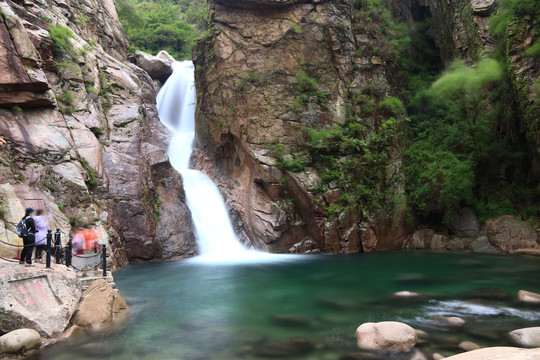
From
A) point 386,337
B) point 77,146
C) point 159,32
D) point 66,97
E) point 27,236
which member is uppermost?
point 159,32

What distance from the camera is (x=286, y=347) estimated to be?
680cm

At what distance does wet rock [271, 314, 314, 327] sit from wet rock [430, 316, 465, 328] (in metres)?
2.75

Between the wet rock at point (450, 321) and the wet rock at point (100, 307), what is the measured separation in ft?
23.2

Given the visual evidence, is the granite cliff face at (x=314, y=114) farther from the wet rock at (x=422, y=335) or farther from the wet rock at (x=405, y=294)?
the wet rock at (x=422, y=335)

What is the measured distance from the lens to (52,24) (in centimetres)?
1819

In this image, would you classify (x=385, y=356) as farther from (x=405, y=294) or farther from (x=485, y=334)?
(x=405, y=294)

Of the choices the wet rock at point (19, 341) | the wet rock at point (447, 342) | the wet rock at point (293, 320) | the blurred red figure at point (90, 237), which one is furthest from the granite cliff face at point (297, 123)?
the wet rock at point (19, 341)

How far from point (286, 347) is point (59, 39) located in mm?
17661

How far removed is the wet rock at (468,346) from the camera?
653cm

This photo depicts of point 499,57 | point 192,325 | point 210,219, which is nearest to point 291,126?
point 210,219

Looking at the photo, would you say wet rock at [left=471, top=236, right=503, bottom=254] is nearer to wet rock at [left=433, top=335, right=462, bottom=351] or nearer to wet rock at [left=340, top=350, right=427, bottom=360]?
wet rock at [left=433, top=335, right=462, bottom=351]

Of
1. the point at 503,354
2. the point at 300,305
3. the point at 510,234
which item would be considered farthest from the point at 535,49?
the point at 503,354

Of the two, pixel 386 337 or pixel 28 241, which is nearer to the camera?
pixel 386 337

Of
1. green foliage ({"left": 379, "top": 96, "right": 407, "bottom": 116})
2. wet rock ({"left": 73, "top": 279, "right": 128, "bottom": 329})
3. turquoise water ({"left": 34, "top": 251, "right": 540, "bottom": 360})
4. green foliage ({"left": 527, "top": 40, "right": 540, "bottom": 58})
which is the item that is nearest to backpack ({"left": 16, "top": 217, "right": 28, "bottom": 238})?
wet rock ({"left": 73, "top": 279, "right": 128, "bottom": 329})
